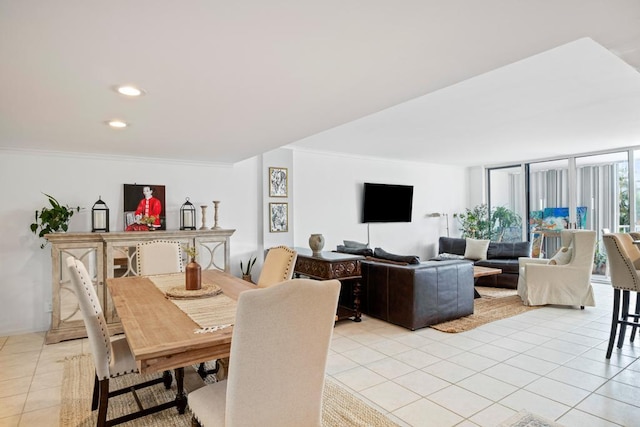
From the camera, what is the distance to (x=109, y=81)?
208cm

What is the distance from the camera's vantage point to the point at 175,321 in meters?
1.87

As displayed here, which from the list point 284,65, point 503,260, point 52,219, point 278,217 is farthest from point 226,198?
point 503,260

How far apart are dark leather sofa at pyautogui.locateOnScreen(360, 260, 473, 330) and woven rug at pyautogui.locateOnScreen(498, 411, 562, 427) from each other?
1663 mm

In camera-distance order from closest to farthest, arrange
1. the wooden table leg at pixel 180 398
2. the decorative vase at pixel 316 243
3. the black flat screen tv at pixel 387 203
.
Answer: the wooden table leg at pixel 180 398 < the decorative vase at pixel 316 243 < the black flat screen tv at pixel 387 203

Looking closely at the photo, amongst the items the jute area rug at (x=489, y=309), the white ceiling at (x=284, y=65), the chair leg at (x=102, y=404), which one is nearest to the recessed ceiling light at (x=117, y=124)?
the white ceiling at (x=284, y=65)

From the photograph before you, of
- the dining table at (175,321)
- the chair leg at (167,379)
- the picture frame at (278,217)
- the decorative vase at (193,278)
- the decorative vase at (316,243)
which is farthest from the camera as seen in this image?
the picture frame at (278,217)

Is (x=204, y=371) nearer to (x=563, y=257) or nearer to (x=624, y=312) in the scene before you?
(x=624, y=312)

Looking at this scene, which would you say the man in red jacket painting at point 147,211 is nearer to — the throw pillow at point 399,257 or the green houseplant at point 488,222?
the throw pillow at point 399,257

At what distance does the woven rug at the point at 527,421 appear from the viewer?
2188 mm

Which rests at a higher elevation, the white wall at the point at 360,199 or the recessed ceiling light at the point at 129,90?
the recessed ceiling light at the point at 129,90

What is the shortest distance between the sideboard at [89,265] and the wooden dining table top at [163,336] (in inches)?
73.6

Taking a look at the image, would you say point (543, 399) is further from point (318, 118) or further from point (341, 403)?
point (318, 118)

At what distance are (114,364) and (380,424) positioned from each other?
165 centimetres

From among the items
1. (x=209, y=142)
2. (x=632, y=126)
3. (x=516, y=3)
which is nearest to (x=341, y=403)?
(x=516, y=3)
